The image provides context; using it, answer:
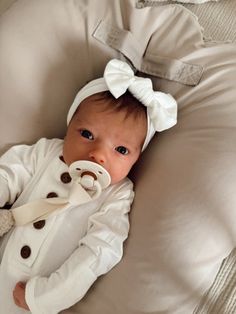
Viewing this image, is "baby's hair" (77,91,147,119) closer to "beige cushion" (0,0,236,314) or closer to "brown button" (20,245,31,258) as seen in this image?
"beige cushion" (0,0,236,314)

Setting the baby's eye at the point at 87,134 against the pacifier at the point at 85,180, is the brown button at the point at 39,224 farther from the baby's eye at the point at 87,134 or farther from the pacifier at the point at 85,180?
the baby's eye at the point at 87,134

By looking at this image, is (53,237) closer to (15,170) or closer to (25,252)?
(25,252)

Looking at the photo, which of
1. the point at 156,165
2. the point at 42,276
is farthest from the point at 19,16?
the point at 42,276

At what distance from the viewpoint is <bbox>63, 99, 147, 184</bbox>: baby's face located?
3.33ft

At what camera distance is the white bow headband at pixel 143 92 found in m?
1.01

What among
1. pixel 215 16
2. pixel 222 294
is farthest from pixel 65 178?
pixel 215 16

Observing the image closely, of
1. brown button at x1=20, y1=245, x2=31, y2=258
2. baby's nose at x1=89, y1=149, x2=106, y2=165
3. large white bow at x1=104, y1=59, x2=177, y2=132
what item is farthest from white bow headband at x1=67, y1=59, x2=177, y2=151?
brown button at x1=20, y1=245, x2=31, y2=258

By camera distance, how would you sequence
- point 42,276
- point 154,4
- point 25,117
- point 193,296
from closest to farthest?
point 193,296
point 42,276
point 25,117
point 154,4

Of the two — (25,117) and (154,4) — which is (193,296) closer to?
(25,117)

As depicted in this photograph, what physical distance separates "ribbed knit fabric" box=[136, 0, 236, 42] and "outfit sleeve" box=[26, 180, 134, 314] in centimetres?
58

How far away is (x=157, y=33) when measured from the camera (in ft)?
3.87

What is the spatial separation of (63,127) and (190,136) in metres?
0.33

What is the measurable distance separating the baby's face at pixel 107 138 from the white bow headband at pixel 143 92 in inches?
1.2

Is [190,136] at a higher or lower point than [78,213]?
higher
